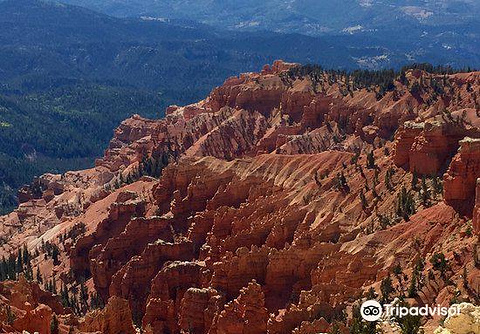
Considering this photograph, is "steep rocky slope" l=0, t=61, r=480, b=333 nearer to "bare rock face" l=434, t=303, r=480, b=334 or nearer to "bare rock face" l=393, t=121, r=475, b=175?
"bare rock face" l=393, t=121, r=475, b=175

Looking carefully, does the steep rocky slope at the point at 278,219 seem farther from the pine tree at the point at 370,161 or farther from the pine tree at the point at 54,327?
the pine tree at the point at 54,327

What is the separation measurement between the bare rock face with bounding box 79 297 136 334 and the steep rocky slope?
131 mm

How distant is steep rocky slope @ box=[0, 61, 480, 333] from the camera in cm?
7094

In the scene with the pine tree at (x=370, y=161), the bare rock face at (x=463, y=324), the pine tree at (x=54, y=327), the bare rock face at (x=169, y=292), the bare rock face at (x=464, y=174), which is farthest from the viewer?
the pine tree at (x=370, y=161)

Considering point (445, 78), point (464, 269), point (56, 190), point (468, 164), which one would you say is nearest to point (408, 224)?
point (468, 164)

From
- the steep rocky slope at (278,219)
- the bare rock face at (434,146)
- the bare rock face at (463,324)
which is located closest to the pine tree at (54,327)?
the steep rocky slope at (278,219)

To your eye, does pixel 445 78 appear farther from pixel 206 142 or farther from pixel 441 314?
pixel 441 314

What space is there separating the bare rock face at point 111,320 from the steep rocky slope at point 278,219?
0.13 meters

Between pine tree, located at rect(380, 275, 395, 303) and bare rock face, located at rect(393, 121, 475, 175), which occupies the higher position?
bare rock face, located at rect(393, 121, 475, 175)

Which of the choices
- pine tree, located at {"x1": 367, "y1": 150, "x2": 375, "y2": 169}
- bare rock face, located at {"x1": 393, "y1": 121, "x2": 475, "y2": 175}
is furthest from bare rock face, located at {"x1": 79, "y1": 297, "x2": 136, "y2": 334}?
pine tree, located at {"x1": 367, "y1": 150, "x2": 375, "y2": 169}

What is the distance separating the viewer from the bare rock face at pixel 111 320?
72750mm

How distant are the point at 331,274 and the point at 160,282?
2059cm

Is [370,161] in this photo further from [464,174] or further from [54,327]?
[54,327]

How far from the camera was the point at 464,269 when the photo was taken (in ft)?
208
